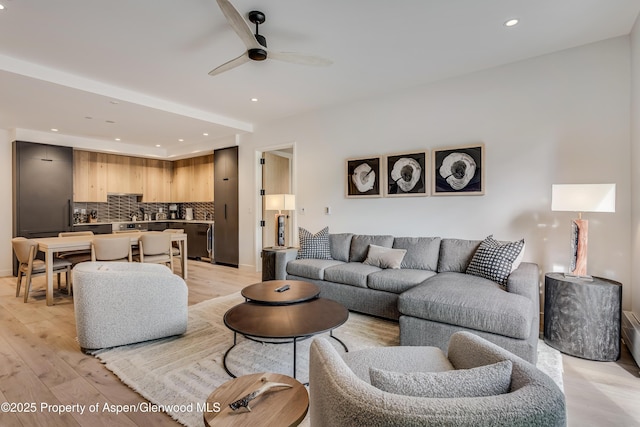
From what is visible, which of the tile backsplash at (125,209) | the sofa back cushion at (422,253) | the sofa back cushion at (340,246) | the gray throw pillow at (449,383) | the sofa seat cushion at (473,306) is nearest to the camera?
the gray throw pillow at (449,383)

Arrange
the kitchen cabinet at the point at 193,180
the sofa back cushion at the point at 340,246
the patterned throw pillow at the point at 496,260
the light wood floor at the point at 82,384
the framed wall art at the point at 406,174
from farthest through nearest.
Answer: the kitchen cabinet at the point at 193,180
the sofa back cushion at the point at 340,246
the framed wall art at the point at 406,174
the patterned throw pillow at the point at 496,260
the light wood floor at the point at 82,384

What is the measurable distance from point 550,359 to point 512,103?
8.15 ft

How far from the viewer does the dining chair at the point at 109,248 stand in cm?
399

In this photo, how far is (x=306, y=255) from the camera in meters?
4.24

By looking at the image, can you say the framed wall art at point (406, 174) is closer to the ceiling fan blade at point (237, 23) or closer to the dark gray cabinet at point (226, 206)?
the ceiling fan blade at point (237, 23)

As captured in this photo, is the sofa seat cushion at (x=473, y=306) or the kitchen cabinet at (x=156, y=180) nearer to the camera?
the sofa seat cushion at (x=473, y=306)

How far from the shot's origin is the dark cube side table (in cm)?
237

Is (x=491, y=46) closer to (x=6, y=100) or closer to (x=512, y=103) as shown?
(x=512, y=103)

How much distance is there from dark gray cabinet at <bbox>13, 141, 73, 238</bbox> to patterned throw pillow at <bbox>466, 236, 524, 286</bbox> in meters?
6.87

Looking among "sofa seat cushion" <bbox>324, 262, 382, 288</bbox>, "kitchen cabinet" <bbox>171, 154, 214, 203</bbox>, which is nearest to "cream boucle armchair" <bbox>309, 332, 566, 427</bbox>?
"sofa seat cushion" <bbox>324, 262, 382, 288</bbox>

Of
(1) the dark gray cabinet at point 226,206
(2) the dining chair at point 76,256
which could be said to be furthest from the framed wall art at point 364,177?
(2) the dining chair at point 76,256

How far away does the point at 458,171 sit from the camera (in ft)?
12.0

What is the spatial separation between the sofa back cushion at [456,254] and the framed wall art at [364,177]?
1.20 metres

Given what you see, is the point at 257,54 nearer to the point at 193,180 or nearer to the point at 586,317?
the point at 586,317
